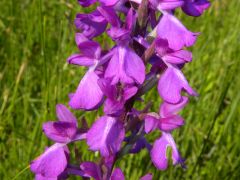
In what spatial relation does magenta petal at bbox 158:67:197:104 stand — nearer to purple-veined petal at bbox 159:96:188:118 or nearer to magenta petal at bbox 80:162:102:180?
purple-veined petal at bbox 159:96:188:118

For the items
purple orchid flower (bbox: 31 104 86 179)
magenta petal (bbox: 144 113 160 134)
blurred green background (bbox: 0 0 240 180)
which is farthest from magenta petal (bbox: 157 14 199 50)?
blurred green background (bbox: 0 0 240 180)

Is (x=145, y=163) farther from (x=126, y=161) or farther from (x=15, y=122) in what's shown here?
(x=15, y=122)

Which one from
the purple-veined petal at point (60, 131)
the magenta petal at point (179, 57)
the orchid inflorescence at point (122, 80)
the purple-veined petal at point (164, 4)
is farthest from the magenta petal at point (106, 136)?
the purple-veined petal at point (164, 4)

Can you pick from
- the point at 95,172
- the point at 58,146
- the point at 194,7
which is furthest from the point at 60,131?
the point at 194,7

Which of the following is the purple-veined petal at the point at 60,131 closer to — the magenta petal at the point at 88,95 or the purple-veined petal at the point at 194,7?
the magenta petal at the point at 88,95

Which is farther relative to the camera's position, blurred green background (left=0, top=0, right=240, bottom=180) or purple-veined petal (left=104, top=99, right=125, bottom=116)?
blurred green background (left=0, top=0, right=240, bottom=180)

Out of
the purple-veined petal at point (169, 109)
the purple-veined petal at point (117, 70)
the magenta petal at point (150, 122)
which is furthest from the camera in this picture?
the purple-veined petal at point (169, 109)

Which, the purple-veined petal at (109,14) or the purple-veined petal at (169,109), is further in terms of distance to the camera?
the purple-veined petal at (169,109)
